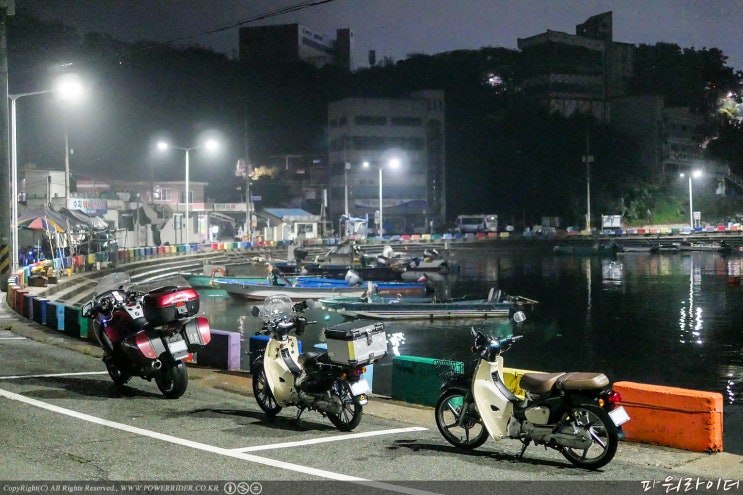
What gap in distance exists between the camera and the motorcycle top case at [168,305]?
9.90m

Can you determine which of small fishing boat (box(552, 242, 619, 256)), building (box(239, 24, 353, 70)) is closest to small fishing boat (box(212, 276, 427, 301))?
small fishing boat (box(552, 242, 619, 256))

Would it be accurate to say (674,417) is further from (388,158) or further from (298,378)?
(388,158)

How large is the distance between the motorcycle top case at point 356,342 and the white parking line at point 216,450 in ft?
4.69

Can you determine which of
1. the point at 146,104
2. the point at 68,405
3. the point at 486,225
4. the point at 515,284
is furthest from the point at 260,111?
the point at 68,405

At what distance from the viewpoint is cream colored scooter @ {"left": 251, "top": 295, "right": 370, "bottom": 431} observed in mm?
8406

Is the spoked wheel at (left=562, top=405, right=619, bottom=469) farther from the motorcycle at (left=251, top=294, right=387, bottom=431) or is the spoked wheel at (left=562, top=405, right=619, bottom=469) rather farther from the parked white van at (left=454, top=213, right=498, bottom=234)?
the parked white van at (left=454, top=213, right=498, bottom=234)

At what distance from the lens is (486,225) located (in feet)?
299

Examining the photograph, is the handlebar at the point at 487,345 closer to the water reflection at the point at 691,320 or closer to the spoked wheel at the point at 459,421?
the spoked wheel at the point at 459,421

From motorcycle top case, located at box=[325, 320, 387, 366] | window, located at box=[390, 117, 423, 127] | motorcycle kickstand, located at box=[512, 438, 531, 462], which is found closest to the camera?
motorcycle kickstand, located at box=[512, 438, 531, 462]

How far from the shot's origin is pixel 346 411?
8.51 metres

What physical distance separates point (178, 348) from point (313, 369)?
2227mm

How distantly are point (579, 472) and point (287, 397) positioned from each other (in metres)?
3.46

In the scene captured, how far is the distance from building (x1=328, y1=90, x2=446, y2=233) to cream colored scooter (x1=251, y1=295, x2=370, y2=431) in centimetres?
7970

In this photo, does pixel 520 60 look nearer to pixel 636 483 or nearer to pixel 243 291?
pixel 243 291
